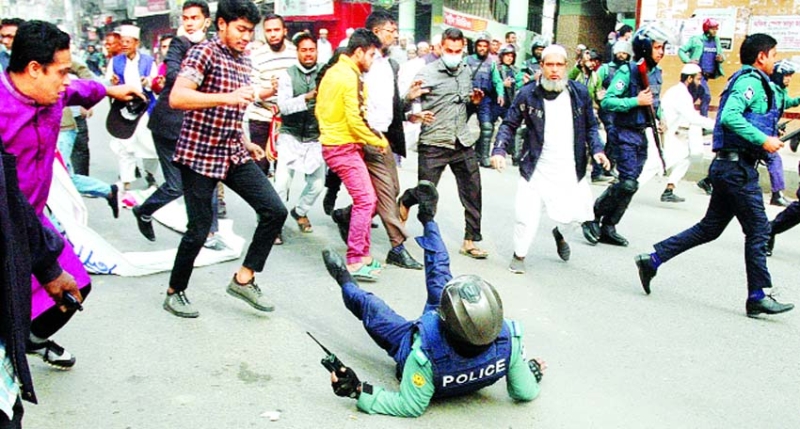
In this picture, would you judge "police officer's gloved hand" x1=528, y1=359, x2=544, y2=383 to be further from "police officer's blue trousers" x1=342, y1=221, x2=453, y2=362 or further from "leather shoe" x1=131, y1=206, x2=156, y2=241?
"leather shoe" x1=131, y1=206, x2=156, y2=241

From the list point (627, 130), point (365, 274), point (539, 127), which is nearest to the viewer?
point (365, 274)

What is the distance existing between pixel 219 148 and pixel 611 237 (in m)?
3.84

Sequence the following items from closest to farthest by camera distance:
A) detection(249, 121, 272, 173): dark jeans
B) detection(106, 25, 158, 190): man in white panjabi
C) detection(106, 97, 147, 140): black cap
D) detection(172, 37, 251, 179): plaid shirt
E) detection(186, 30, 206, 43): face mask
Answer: detection(172, 37, 251, 179): plaid shirt → detection(106, 97, 147, 140): black cap → detection(186, 30, 206, 43): face mask → detection(249, 121, 272, 173): dark jeans → detection(106, 25, 158, 190): man in white panjabi

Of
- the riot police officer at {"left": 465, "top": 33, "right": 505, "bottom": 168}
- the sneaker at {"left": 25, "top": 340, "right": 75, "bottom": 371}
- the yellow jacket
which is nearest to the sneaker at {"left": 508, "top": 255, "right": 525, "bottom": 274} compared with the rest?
the yellow jacket

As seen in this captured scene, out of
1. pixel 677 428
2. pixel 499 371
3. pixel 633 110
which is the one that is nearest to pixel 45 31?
pixel 499 371

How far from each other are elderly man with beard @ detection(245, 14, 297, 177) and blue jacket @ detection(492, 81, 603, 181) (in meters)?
2.04

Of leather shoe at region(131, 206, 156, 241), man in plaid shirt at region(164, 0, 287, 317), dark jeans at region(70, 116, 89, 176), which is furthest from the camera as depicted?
dark jeans at region(70, 116, 89, 176)

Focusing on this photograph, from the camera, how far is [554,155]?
20.1ft

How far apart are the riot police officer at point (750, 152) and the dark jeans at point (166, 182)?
356 centimetres

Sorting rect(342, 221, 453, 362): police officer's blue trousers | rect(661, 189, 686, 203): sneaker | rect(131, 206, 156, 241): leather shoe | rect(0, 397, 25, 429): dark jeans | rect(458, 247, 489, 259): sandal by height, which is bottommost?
rect(661, 189, 686, 203): sneaker

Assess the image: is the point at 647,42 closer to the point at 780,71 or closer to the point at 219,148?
the point at 780,71

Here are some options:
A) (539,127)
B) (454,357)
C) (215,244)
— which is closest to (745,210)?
(539,127)

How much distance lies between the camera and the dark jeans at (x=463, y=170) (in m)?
6.50

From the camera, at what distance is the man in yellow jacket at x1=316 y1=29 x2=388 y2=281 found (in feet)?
18.7
